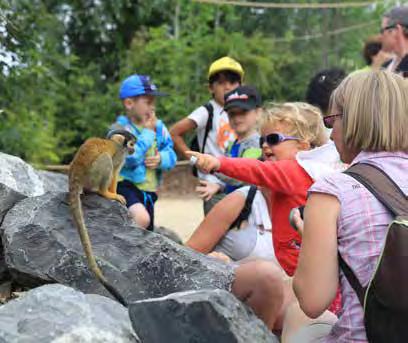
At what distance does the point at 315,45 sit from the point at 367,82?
13.6 meters

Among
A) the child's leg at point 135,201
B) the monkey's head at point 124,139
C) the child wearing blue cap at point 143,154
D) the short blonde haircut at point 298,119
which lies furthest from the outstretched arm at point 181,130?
the short blonde haircut at point 298,119

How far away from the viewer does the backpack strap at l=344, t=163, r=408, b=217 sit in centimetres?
212

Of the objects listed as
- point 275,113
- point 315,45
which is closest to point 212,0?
point 315,45

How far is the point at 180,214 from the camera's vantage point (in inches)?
416

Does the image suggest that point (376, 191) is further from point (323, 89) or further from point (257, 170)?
point (323, 89)

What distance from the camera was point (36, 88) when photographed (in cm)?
721

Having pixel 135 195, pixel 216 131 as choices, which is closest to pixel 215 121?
pixel 216 131

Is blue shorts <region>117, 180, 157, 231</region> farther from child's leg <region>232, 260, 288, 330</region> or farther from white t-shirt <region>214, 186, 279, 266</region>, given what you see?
child's leg <region>232, 260, 288, 330</region>

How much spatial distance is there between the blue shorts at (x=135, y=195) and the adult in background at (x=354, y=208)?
250 cm

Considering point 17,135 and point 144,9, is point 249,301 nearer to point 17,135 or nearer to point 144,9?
point 17,135

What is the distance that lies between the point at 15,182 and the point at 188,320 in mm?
1962

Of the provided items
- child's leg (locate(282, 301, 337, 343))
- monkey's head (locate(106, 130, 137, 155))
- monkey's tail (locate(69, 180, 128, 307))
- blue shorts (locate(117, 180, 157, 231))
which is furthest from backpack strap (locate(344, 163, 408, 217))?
blue shorts (locate(117, 180, 157, 231))

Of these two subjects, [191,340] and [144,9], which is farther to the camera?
[144,9]

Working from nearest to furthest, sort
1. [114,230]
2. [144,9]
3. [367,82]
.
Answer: [367,82] → [114,230] → [144,9]
